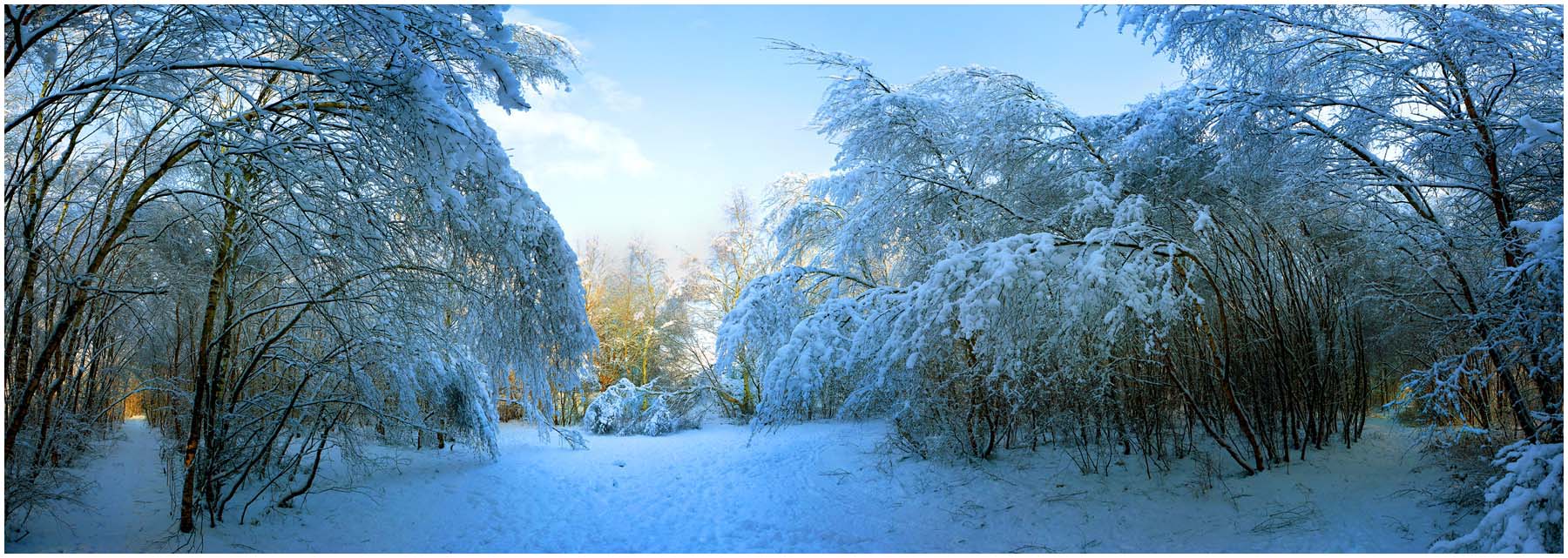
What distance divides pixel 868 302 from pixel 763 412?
5.13 ft

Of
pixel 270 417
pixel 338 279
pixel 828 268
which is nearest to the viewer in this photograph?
pixel 338 279

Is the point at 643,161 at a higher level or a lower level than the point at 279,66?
higher

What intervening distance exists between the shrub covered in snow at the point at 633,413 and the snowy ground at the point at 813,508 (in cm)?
390

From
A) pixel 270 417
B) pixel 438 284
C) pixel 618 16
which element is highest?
pixel 618 16

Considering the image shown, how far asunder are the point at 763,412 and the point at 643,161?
4256mm

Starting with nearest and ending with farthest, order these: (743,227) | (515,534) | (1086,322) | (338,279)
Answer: (1086,322) < (338,279) < (515,534) < (743,227)

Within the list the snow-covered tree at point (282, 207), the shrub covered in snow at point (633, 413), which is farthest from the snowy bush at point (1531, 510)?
the shrub covered in snow at point (633, 413)

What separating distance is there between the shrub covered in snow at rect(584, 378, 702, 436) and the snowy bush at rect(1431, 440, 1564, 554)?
1053 centimetres

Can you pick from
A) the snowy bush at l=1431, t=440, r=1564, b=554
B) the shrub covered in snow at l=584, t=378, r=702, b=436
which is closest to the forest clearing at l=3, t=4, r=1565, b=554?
the snowy bush at l=1431, t=440, r=1564, b=554

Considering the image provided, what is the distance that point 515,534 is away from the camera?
19.7 feet

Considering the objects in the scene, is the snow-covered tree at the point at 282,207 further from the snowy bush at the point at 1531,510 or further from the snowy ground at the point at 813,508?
the snowy bush at the point at 1531,510

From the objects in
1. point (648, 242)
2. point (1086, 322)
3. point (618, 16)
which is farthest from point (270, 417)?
point (648, 242)

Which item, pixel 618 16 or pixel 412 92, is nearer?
pixel 412 92

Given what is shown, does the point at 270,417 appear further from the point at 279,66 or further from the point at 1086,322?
the point at 1086,322
